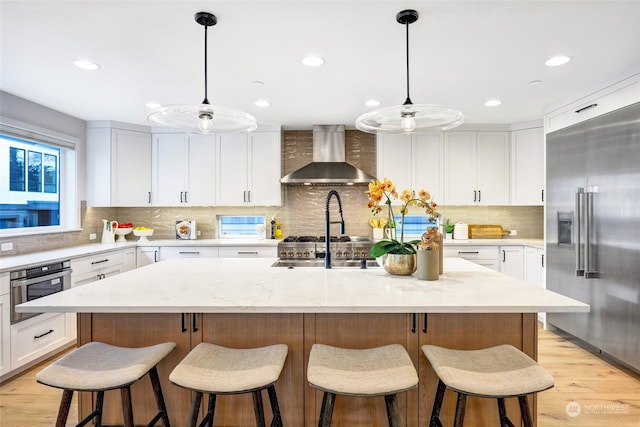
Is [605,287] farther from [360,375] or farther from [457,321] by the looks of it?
[360,375]

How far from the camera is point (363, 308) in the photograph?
59.1 inches

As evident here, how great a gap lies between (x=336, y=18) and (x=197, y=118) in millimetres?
981

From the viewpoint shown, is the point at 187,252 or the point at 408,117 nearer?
the point at 408,117

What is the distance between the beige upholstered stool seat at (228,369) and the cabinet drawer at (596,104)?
3.14 meters

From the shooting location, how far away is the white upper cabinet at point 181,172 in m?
4.61

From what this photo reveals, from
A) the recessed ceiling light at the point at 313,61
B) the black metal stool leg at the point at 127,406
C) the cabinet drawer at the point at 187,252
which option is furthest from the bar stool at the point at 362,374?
the cabinet drawer at the point at 187,252

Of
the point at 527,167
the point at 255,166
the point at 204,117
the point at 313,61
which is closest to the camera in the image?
the point at 204,117

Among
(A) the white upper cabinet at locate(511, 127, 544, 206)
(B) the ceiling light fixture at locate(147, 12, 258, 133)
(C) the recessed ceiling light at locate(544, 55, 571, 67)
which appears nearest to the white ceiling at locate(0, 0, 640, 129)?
(C) the recessed ceiling light at locate(544, 55, 571, 67)

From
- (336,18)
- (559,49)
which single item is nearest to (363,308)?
(336,18)

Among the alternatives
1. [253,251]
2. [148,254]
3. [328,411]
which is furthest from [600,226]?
[148,254]

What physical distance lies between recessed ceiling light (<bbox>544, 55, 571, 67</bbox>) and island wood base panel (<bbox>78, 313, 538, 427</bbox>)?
75.2 inches

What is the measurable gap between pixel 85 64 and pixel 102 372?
2.30 m

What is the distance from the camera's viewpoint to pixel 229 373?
141cm
